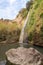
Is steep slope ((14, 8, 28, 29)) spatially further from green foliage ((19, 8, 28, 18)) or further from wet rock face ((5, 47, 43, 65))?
wet rock face ((5, 47, 43, 65))

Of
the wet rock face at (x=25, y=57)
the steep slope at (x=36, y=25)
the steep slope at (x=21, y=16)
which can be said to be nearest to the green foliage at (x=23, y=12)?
the steep slope at (x=21, y=16)

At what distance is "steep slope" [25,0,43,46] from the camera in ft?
124

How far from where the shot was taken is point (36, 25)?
3966 centimetres

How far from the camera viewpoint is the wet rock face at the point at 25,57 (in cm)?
1717

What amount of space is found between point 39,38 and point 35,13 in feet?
20.9

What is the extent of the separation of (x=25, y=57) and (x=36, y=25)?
2177cm

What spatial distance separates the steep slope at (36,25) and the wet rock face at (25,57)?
57.1ft

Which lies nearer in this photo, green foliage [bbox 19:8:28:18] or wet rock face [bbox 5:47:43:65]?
wet rock face [bbox 5:47:43:65]

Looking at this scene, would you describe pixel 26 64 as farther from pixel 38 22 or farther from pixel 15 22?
pixel 15 22

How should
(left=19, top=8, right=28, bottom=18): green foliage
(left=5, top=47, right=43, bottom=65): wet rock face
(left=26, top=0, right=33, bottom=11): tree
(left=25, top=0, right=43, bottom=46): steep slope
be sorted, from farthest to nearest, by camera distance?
1. (left=19, top=8, right=28, bottom=18): green foliage
2. (left=26, top=0, right=33, bottom=11): tree
3. (left=25, top=0, right=43, bottom=46): steep slope
4. (left=5, top=47, right=43, bottom=65): wet rock face

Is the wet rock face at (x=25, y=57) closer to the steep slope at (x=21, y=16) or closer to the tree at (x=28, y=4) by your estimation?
the steep slope at (x=21, y=16)

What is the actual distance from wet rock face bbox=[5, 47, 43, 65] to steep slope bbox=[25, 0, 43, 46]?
57.1 ft

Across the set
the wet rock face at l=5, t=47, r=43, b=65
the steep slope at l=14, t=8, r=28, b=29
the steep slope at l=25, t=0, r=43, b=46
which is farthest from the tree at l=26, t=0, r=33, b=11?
the wet rock face at l=5, t=47, r=43, b=65

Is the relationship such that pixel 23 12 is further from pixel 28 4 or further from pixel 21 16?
pixel 28 4
